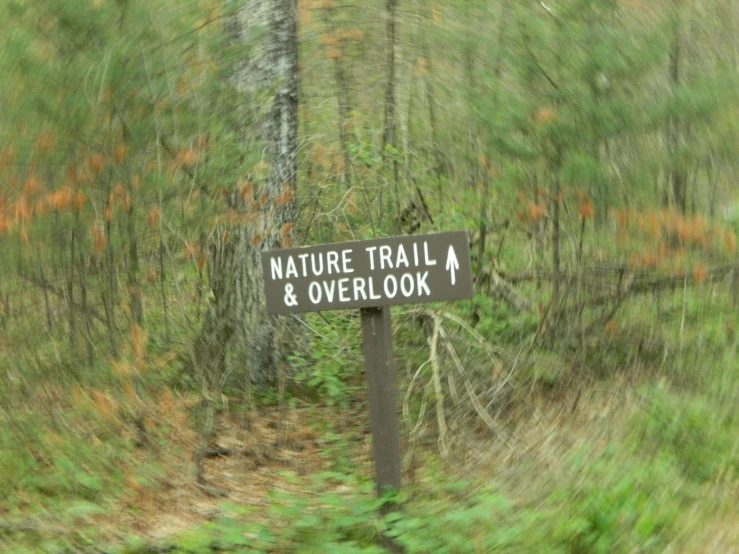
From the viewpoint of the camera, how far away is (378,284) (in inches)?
165

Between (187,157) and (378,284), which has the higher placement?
(187,157)

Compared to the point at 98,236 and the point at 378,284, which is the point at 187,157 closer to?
the point at 98,236

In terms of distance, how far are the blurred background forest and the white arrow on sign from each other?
1273mm

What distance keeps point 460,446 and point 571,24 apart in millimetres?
3052

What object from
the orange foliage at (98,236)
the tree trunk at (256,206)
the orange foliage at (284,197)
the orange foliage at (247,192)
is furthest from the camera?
the orange foliage at (284,197)

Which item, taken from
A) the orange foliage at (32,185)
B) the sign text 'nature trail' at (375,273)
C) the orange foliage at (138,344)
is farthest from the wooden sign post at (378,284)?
the orange foliage at (32,185)

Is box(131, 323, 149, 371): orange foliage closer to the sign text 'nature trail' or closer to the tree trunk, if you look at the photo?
the tree trunk

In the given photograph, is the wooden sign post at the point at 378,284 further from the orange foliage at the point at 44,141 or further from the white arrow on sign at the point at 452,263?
the orange foliage at the point at 44,141

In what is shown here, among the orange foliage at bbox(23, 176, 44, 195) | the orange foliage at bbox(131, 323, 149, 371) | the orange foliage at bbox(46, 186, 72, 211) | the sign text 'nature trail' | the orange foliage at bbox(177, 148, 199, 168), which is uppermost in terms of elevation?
the orange foliage at bbox(177, 148, 199, 168)

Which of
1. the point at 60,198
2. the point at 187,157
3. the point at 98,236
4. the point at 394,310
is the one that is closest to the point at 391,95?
the point at 394,310

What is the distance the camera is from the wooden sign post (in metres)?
4.16

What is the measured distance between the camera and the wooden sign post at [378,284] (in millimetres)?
4164

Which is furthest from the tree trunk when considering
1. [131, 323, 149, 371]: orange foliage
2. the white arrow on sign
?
the white arrow on sign

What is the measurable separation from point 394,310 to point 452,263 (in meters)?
3.26
